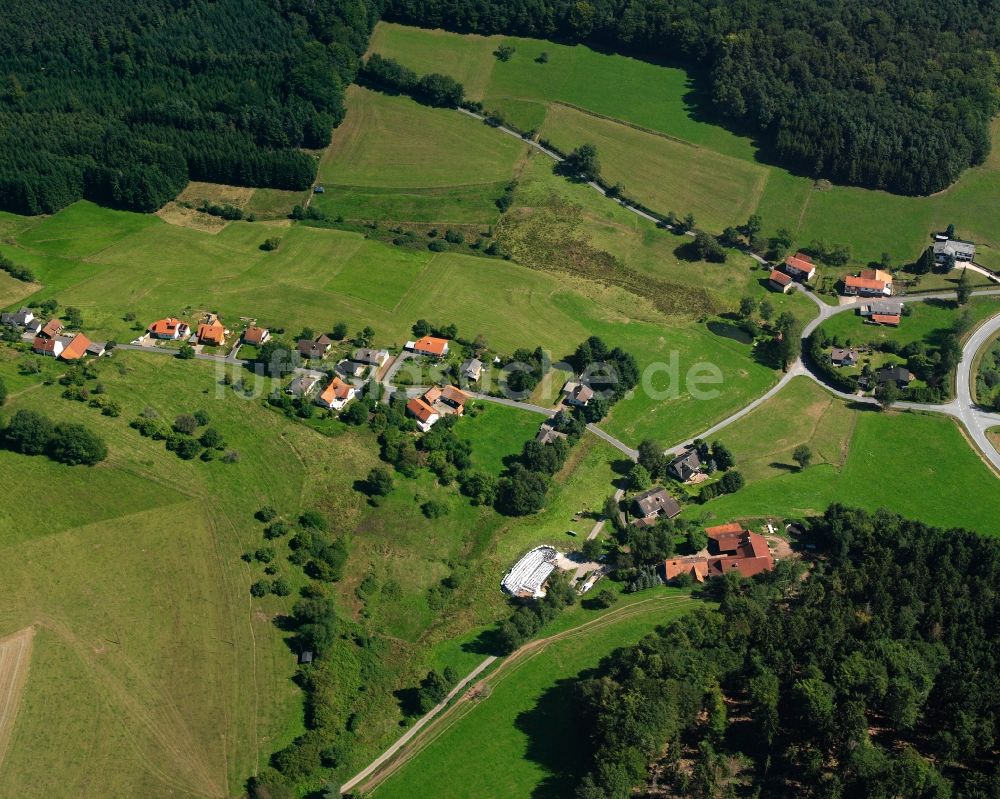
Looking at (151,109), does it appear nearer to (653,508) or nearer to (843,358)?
(653,508)

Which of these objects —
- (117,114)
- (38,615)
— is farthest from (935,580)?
(117,114)

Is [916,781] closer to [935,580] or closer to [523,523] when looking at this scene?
[935,580]

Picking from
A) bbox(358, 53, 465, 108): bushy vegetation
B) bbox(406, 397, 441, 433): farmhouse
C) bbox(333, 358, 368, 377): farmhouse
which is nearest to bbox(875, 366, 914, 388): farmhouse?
bbox(406, 397, 441, 433): farmhouse

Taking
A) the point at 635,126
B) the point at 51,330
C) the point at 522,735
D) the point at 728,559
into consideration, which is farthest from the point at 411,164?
the point at 522,735

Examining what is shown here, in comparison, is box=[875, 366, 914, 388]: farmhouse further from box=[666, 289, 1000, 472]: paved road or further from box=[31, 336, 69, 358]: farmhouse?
box=[31, 336, 69, 358]: farmhouse

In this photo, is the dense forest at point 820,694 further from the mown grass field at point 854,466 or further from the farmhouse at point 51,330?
the farmhouse at point 51,330
